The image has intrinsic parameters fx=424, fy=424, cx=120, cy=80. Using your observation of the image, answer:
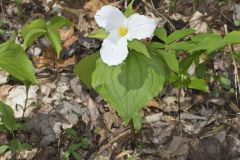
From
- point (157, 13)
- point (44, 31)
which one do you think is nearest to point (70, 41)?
point (157, 13)

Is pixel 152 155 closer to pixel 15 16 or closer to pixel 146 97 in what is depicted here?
pixel 146 97

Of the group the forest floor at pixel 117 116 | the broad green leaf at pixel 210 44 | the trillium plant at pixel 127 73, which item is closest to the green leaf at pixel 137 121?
the forest floor at pixel 117 116

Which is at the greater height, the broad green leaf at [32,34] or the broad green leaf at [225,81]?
the broad green leaf at [32,34]

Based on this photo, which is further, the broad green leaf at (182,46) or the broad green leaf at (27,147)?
the broad green leaf at (27,147)

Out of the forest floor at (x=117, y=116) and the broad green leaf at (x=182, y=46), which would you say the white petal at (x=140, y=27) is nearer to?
the broad green leaf at (x=182, y=46)

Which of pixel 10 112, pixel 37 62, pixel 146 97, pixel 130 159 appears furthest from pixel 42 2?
pixel 146 97

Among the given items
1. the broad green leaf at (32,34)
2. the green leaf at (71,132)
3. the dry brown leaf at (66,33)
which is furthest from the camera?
the dry brown leaf at (66,33)

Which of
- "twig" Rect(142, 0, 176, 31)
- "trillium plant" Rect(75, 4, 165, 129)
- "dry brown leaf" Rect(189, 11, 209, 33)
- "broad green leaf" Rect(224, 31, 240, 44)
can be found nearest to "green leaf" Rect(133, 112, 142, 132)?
"trillium plant" Rect(75, 4, 165, 129)
